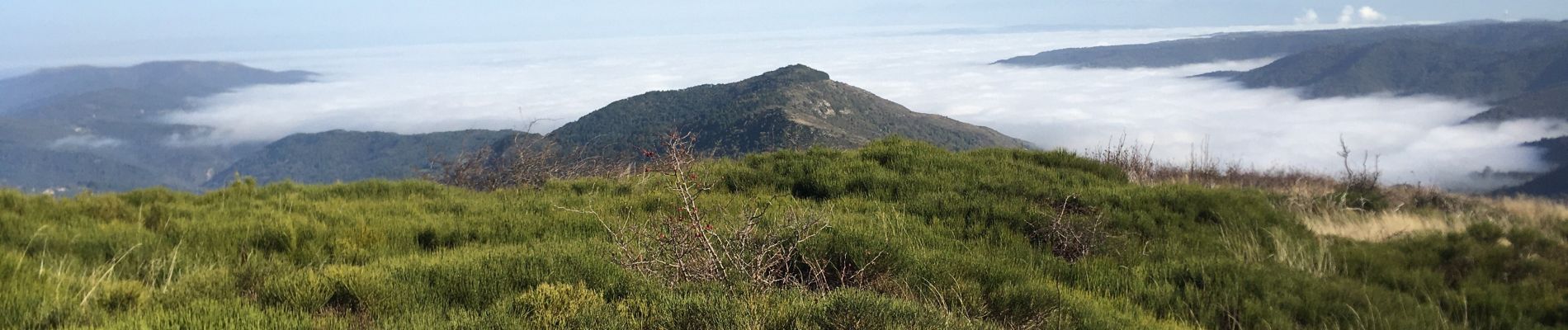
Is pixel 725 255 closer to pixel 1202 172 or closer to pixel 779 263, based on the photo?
pixel 779 263

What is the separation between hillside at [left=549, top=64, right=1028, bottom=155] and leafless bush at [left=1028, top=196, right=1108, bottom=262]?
125801 mm

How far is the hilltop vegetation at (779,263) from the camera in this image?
11.6 ft

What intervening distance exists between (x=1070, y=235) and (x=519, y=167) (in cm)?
757

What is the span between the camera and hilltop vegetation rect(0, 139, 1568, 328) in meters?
3.53

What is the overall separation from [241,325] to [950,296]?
3478mm

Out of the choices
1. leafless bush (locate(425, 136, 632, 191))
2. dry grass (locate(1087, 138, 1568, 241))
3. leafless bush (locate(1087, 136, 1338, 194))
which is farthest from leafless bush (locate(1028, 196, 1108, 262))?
leafless bush (locate(425, 136, 632, 191))

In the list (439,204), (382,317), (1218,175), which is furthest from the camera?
(1218,175)

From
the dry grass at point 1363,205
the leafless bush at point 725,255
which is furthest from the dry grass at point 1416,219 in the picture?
the leafless bush at point 725,255

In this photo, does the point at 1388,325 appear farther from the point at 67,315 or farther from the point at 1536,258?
the point at 67,315

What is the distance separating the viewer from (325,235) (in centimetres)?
547

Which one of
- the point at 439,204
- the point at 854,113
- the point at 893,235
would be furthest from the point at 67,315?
the point at 854,113

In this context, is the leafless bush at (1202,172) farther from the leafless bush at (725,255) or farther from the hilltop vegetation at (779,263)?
the leafless bush at (725,255)

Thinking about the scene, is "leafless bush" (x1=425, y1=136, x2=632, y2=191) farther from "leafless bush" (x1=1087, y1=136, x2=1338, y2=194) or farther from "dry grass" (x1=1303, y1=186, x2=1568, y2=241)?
"dry grass" (x1=1303, y1=186, x2=1568, y2=241)

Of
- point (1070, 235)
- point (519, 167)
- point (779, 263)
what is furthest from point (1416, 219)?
point (519, 167)
